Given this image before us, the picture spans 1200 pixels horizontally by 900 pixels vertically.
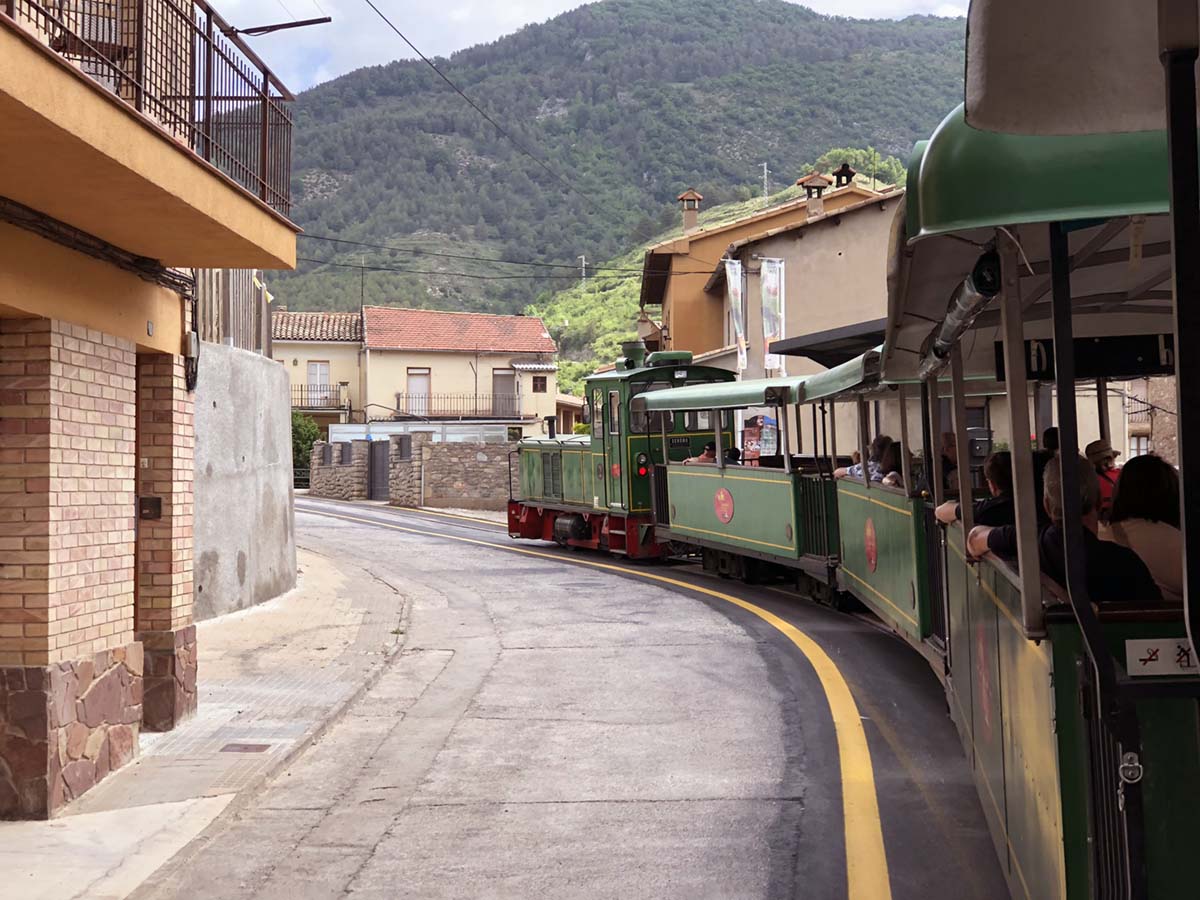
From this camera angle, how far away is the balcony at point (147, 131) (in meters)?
5.55

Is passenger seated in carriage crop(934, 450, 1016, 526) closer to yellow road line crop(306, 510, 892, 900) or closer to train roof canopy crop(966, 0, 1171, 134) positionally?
yellow road line crop(306, 510, 892, 900)

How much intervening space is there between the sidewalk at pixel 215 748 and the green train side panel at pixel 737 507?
171 inches

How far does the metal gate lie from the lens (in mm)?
43191

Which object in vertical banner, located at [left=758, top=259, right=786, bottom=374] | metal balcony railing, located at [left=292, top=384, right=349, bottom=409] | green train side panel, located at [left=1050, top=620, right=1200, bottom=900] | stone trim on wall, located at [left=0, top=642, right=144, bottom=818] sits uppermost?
metal balcony railing, located at [left=292, top=384, right=349, bottom=409]

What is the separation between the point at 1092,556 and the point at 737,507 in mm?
12795

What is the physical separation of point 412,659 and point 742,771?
5147 mm

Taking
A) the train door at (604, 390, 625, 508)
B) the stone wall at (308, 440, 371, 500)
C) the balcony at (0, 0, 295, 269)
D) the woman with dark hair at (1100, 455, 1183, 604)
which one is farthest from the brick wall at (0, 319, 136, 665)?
the stone wall at (308, 440, 371, 500)

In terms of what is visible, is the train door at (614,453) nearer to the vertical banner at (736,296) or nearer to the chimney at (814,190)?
the vertical banner at (736,296)

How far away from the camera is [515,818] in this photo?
22.3 feet

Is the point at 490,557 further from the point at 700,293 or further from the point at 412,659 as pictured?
the point at 700,293

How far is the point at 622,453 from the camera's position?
2105 centimetres

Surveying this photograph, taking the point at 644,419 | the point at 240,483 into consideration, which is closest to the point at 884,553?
the point at 240,483

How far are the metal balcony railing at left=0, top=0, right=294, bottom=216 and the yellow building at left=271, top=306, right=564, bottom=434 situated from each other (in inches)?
2185

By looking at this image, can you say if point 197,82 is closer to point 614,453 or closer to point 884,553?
point 884,553
